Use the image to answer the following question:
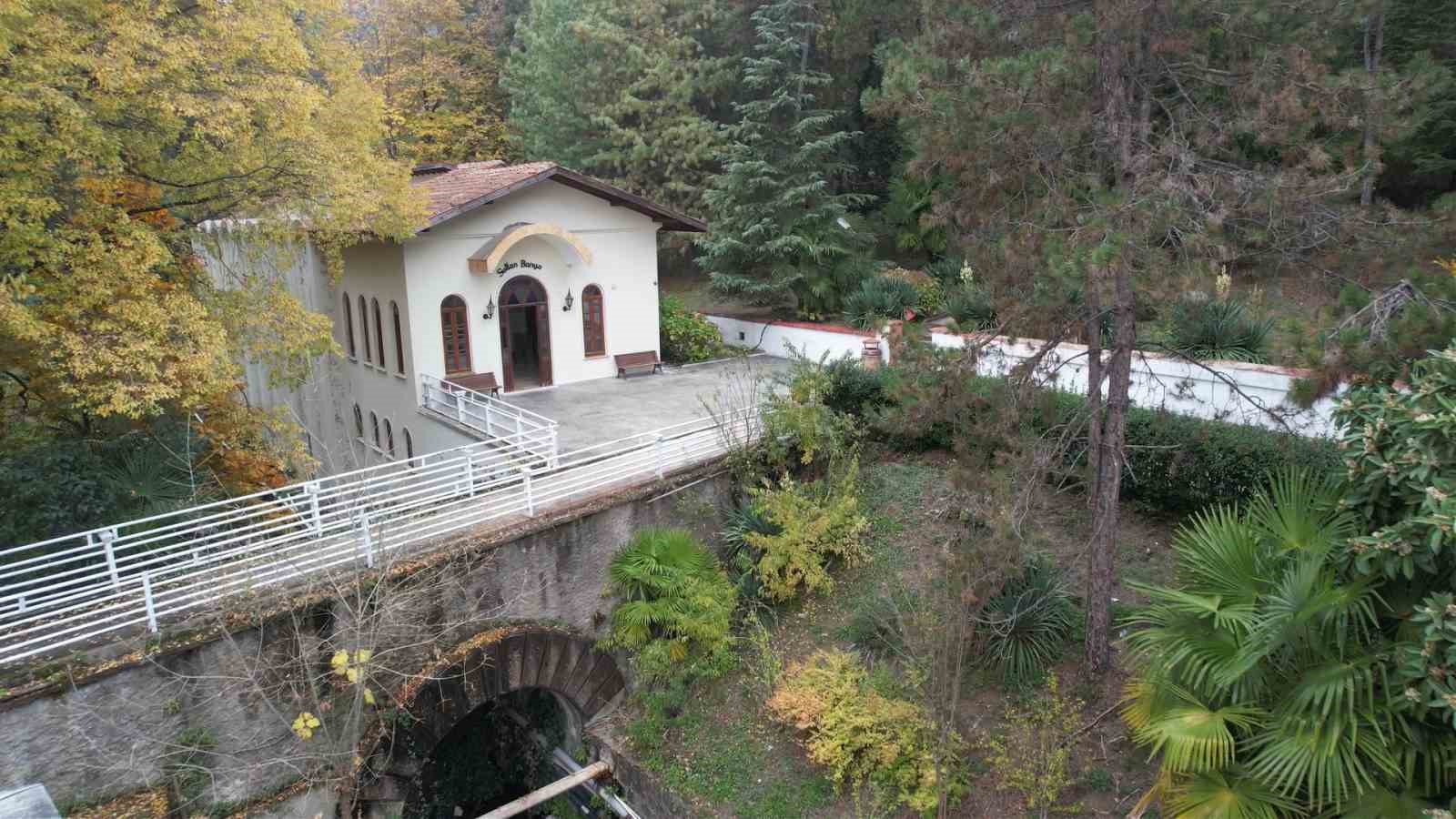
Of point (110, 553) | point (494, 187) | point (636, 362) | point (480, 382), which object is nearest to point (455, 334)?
point (480, 382)

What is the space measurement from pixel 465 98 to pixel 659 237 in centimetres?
1024

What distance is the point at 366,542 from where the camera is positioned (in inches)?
360

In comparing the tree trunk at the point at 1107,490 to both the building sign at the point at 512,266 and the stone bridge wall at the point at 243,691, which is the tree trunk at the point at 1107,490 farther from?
the building sign at the point at 512,266

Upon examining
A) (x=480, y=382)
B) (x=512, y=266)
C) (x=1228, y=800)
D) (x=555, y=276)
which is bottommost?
(x=1228, y=800)

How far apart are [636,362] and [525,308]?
2780 mm

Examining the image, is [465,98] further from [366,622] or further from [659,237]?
[366,622]

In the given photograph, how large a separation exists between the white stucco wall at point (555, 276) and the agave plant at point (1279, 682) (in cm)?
1392

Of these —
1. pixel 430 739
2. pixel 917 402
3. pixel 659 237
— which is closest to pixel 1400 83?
pixel 917 402

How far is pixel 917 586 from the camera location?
10602 millimetres

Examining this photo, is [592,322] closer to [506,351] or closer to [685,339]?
[506,351]

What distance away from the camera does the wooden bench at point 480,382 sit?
56.5ft

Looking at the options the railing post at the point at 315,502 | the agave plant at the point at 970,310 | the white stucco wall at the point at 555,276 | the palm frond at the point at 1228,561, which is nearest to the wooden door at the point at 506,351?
the white stucco wall at the point at 555,276

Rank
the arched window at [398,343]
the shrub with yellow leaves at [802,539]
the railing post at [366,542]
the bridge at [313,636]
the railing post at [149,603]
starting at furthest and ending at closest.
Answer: the arched window at [398,343] → the shrub with yellow leaves at [802,539] → the railing post at [366,542] → the railing post at [149,603] → the bridge at [313,636]

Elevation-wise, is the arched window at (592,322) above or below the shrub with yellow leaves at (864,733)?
above
